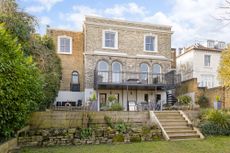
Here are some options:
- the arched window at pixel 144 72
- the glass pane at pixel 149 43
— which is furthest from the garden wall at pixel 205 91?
the glass pane at pixel 149 43

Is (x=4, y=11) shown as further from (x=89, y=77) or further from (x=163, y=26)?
(x=163, y=26)


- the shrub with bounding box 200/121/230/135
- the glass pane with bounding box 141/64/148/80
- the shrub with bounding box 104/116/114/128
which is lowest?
the shrub with bounding box 200/121/230/135

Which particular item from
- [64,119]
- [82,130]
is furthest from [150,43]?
[82,130]

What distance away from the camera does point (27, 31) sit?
14977 mm

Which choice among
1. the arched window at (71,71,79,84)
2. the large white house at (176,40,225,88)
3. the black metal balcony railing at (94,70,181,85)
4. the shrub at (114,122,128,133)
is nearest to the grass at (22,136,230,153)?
the shrub at (114,122,128,133)

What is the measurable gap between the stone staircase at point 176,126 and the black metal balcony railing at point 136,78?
8.61 meters

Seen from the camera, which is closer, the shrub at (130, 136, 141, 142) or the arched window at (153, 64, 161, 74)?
the shrub at (130, 136, 141, 142)

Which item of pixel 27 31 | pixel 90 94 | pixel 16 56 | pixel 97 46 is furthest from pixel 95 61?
pixel 16 56

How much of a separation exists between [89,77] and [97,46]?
322cm

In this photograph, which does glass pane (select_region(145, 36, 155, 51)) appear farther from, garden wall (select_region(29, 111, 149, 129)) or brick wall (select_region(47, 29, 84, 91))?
garden wall (select_region(29, 111, 149, 129))

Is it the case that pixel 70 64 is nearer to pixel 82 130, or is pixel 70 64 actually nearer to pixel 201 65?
pixel 82 130

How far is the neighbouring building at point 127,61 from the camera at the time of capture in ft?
84.3

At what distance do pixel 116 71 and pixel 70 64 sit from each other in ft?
15.7

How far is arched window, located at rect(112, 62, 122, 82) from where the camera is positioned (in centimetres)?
2617
